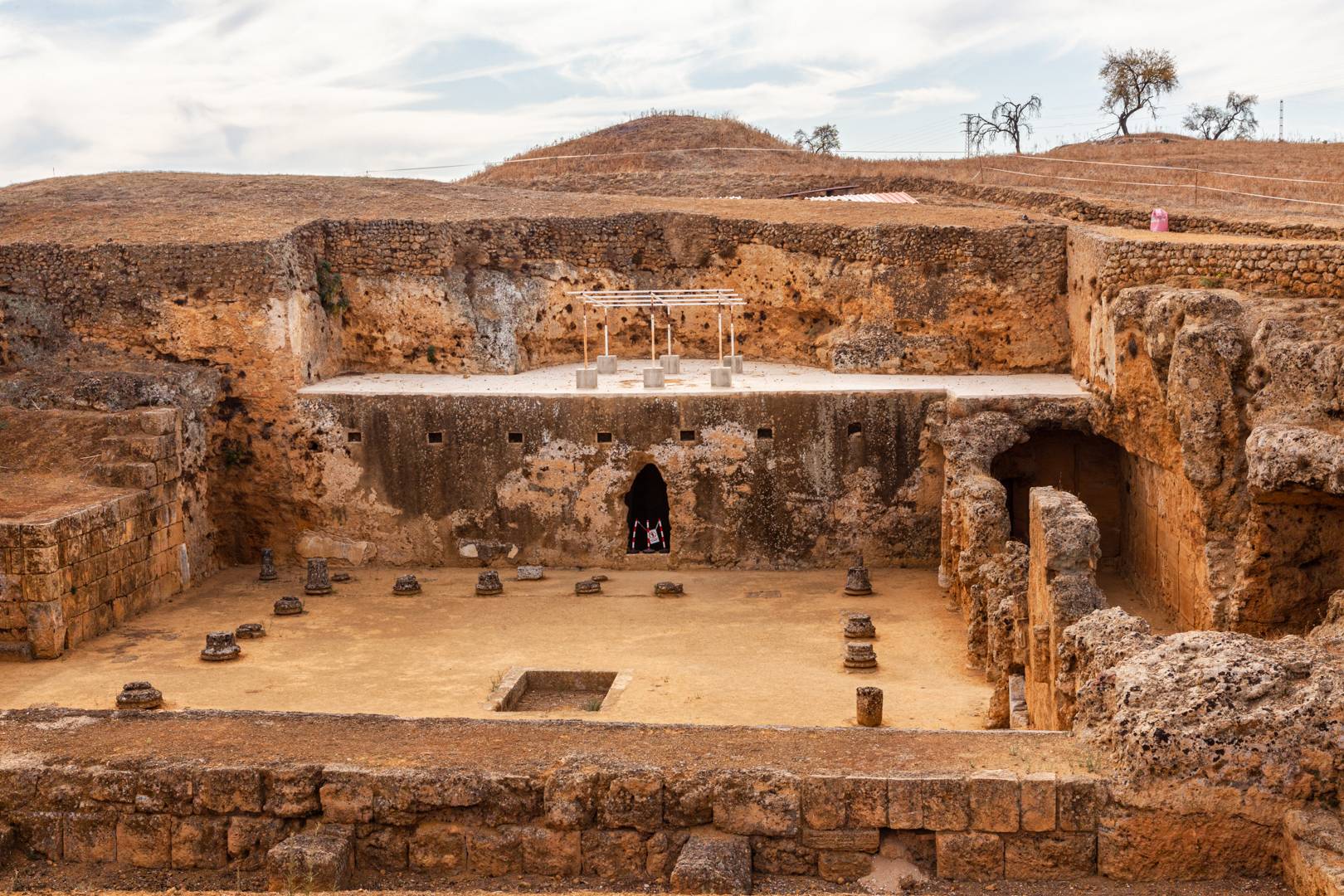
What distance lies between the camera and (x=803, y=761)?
29.1ft

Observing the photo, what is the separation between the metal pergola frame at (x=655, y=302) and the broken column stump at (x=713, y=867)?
13815 millimetres

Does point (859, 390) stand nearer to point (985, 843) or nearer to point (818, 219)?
point (818, 219)

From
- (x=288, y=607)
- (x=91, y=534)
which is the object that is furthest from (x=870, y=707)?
(x=91, y=534)

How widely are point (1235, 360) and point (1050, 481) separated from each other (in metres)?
5.78

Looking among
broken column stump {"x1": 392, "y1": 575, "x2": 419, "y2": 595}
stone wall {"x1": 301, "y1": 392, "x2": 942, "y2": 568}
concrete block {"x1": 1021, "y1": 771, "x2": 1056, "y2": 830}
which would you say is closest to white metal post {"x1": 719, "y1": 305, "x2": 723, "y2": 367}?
stone wall {"x1": 301, "y1": 392, "x2": 942, "y2": 568}

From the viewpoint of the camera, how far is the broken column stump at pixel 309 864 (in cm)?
838

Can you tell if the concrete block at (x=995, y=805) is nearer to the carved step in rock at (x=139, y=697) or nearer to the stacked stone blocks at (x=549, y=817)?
the stacked stone blocks at (x=549, y=817)

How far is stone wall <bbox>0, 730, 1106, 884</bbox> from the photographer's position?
27.2 ft

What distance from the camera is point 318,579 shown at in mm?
19625

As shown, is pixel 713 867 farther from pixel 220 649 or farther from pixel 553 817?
pixel 220 649

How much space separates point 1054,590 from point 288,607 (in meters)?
10.0

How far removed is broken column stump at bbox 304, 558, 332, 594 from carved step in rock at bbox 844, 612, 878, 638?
269 inches

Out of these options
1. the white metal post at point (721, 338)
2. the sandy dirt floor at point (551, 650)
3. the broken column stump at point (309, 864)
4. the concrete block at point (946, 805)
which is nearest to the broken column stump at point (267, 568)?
the sandy dirt floor at point (551, 650)

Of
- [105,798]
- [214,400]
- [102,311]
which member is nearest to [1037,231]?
[214,400]
